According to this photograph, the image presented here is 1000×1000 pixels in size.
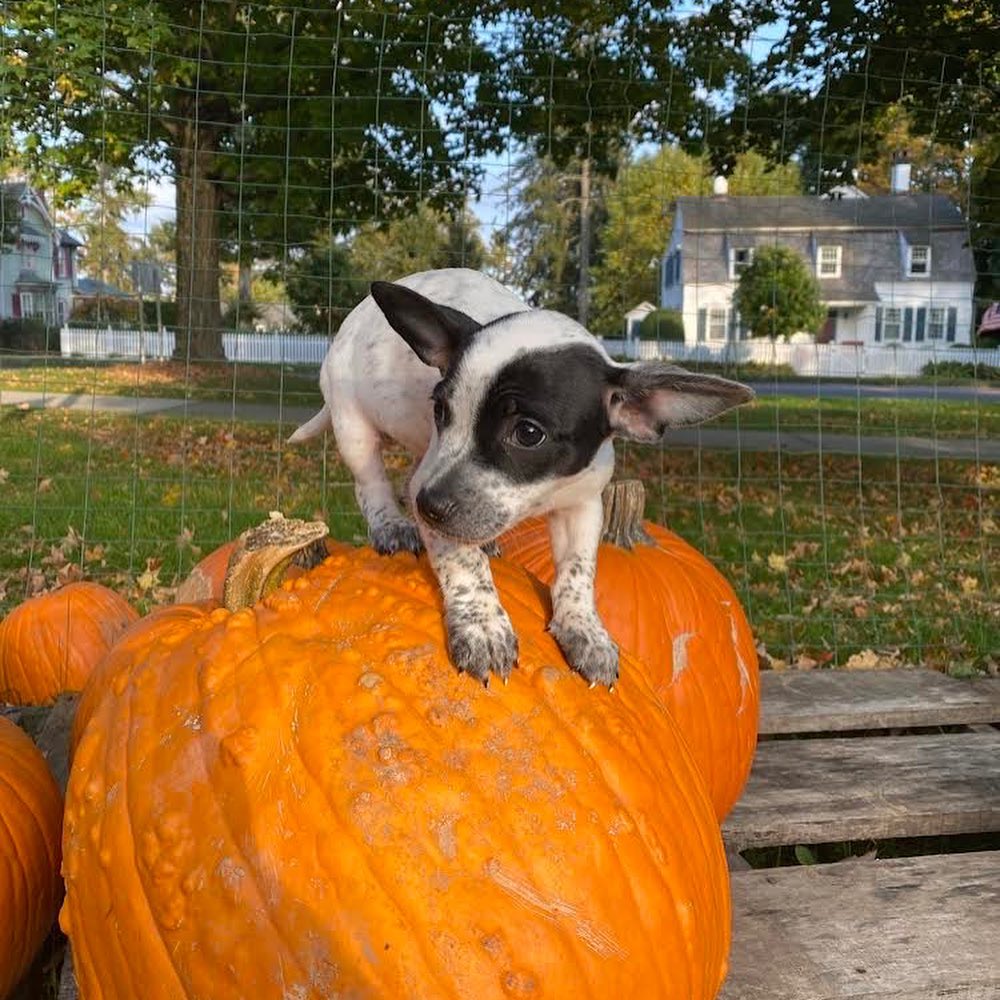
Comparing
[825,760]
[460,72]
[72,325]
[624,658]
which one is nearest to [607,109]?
[460,72]

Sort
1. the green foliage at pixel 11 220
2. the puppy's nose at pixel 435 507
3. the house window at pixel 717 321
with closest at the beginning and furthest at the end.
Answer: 1. the puppy's nose at pixel 435 507
2. the green foliage at pixel 11 220
3. the house window at pixel 717 321

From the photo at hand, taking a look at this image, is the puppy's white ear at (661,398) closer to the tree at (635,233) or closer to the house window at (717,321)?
the tree at (635,233)

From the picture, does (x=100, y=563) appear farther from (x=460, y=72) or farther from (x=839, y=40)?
(x=839, y=40)

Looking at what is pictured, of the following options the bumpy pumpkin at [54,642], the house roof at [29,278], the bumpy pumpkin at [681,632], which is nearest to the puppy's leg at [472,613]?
the bumpy pumpkin at [681,632]

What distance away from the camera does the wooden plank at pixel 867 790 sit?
246cm

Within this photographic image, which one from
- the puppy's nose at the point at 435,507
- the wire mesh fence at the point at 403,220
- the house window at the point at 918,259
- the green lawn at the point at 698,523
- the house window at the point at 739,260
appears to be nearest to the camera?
the puppy's nose at the point at 435,507

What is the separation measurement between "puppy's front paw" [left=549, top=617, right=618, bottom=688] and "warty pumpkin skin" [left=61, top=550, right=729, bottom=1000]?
3.6 inches

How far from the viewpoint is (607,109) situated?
6750mm

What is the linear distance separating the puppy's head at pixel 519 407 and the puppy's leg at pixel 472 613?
0.05m

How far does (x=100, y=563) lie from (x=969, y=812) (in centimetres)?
441

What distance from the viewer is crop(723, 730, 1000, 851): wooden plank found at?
2457 millimetres

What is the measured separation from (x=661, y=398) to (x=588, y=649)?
Answer: 0.47 metres

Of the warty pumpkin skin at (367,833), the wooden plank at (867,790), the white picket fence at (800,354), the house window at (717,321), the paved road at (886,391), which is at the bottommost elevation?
the wooden plank at (867,790)

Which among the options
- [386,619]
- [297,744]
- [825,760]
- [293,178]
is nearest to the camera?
[297,744]
